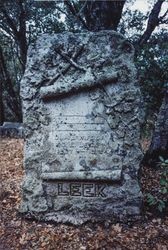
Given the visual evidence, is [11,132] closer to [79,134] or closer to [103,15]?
[103,15]

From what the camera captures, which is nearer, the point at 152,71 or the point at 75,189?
the point at 75,189

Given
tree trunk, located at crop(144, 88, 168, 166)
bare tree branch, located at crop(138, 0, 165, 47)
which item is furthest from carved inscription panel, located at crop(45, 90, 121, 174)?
bare tree branch, located at crop(138, 0, 165, 47)

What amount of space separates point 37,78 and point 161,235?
225 cm

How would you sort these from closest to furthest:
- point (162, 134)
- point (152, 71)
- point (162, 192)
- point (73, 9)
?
point (162, 192) < point (162, 134) < point (152, 71) < point (73, 9)

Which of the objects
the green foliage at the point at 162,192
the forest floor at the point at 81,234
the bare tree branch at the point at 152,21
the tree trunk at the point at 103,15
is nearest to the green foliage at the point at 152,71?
the tree trunk at the point at 103,15

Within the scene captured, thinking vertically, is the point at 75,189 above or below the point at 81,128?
below

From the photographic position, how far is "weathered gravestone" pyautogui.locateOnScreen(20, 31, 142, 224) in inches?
167

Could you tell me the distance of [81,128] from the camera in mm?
4328

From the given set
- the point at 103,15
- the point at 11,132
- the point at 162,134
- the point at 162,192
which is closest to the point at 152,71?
the point at 103,15

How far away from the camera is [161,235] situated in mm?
4090

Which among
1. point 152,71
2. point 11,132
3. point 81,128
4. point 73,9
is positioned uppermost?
point 73,9

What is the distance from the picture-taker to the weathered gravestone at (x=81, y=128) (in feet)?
13.9

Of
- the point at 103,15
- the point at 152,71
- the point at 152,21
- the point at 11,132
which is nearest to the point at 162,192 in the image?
the point at 152,71

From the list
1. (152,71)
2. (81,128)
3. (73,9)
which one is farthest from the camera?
(73,9)
